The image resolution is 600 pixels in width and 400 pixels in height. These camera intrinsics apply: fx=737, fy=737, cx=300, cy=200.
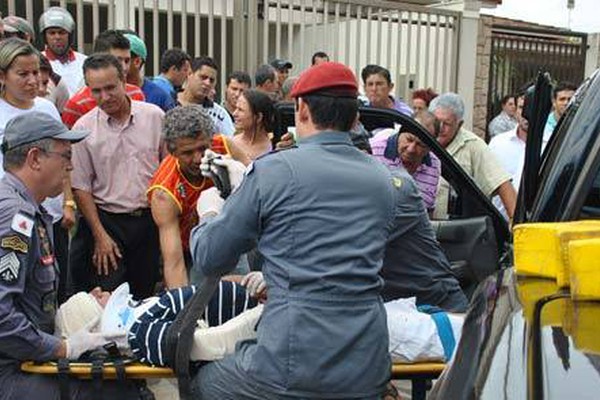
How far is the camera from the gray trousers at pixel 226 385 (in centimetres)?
224

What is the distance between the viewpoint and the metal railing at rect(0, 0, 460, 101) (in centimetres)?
726

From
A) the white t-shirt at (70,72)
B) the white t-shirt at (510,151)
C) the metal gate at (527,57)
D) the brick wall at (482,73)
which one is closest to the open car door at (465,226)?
the white t-shirt at (510,151)

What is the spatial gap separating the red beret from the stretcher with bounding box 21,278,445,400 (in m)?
0.70

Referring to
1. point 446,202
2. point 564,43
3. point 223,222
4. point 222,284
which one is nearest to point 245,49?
point 446,202

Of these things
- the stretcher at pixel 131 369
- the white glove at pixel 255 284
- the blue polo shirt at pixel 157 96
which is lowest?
the stretcher at pixel 131 369

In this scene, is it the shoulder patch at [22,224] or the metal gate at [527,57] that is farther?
the metal gate at [527,57]

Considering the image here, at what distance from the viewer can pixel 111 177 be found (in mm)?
3938

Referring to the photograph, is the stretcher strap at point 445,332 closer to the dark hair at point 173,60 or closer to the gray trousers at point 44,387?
the gray trousers at point 44,387

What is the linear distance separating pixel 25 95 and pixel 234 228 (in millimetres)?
Answer: 2152

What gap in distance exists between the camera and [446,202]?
4535mm

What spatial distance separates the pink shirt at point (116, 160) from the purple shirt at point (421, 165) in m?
1.20

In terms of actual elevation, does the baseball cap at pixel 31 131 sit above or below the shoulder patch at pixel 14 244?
above

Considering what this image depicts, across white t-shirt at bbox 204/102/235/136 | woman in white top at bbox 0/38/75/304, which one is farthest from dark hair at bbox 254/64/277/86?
woman in white top at bbox 0/38/75/304

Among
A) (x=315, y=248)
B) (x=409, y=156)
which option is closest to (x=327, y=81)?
(x=315, y=248)
